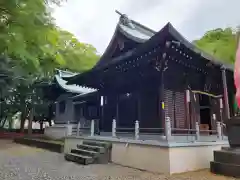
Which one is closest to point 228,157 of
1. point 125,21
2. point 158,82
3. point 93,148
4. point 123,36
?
point 158,82

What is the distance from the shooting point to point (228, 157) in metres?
6.89

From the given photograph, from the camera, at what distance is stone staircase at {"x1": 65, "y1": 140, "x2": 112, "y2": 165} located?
852 cm

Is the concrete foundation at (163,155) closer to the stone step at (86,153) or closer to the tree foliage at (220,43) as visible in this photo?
the stone step at (86,153)

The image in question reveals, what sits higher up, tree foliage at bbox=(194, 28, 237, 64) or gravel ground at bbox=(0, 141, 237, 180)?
tree foliage at bbox=(194, 28, 237, 64)

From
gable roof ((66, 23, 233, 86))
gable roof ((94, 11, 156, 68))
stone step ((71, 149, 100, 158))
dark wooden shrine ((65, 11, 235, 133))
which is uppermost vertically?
gable roof ((94, 11, 156, 68))

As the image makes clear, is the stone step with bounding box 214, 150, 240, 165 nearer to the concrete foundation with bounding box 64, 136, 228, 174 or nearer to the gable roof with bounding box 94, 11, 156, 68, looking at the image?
the concrete foundation with bounding box 64, 136, 228, 174

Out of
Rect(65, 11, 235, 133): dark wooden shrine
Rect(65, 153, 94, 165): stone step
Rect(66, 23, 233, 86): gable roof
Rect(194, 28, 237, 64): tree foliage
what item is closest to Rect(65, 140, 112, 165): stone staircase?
Rect(65, 153, 94, 165): stone step

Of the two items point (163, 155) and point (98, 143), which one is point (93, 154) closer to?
point (98, 143)

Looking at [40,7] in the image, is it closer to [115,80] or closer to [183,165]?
[183,165]

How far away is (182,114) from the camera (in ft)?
32.0

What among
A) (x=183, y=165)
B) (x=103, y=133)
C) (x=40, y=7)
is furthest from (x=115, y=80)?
(x=40, y=7)

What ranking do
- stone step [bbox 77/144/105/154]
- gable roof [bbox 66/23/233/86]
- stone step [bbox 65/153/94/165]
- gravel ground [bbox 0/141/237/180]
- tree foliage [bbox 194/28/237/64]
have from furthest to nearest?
tree foliage [bbox 194/28/237/64]
stone step [bbox 77/144/105/154]
stone step [bbox 65/153/94/165]
gable roof [bbox 66/23/233/86]
gravel ground [bbox 0/141/237/180]

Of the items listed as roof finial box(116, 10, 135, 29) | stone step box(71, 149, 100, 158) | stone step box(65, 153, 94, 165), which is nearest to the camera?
stone step box(65, 153, 94, 165)

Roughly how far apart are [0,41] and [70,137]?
28.1 feet
